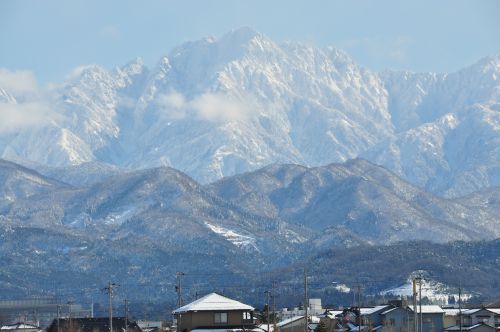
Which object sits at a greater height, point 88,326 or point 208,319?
point 208,319

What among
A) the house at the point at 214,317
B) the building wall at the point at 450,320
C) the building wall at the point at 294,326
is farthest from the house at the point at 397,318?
the house at the point at 214,317

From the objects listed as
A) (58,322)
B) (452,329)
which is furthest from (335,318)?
(58,322)

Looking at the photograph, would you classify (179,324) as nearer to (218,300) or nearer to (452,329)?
(218,300)

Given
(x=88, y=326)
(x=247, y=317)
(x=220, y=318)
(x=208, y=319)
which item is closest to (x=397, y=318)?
(x=88, y=326)

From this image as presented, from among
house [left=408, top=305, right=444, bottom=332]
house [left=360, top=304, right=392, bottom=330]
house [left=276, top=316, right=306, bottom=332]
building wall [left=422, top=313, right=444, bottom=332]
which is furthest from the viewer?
house [left=276, top=316, right=306, bottom=332]

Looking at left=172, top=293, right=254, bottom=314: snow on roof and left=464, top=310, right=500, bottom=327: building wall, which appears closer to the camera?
left=172, top=293, right=254, bottom=314: snow on roof

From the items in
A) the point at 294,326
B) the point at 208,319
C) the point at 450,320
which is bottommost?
the point at 294,326

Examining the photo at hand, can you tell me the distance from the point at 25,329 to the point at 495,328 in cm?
6314

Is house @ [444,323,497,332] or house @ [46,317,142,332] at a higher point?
house @ [46,317,142,332]

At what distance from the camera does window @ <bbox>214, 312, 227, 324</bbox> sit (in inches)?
4860

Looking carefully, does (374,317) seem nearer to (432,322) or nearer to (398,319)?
(398,319)

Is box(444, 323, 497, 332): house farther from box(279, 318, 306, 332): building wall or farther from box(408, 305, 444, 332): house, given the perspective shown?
box(279, 318, 306, 332): building wall

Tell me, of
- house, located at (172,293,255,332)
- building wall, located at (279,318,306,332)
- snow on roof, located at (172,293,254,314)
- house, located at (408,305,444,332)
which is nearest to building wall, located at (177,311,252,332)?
house, located at (172,293,255,332)

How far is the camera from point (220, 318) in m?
124
